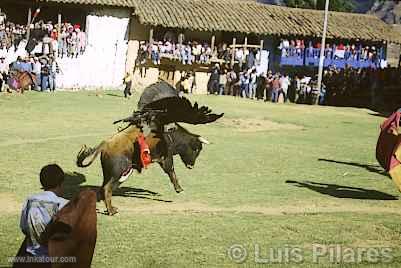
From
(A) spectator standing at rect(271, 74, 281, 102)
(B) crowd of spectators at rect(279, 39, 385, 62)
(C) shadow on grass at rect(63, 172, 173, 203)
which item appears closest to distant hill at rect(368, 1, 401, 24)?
(B) crowd of spectators at rect(279, 39, 385, 62)

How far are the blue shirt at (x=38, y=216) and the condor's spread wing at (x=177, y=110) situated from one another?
4.63m

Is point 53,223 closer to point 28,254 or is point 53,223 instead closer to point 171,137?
point 28,254

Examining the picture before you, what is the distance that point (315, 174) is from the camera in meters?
14.8

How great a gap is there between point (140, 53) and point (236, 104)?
667 centimetres

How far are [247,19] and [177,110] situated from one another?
27.0m

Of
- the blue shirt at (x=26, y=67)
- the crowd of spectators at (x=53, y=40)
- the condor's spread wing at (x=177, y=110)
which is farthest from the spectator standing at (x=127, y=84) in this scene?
the condor's spread wing at (x=177, y=110)

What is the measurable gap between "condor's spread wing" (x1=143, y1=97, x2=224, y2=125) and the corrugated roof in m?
21.5

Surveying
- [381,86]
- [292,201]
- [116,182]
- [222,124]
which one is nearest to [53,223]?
[116,182]

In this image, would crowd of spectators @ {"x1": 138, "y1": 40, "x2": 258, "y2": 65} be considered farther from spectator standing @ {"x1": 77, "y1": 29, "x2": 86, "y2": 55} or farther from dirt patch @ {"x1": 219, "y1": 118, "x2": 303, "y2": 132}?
dirt patch @ {"x1": 219, "y1": 118, "x2": 303, "y2": 132}

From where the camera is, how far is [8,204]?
10445 millimetres

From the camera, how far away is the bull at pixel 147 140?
33.2 ft

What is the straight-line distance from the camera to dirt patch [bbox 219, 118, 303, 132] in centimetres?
2234

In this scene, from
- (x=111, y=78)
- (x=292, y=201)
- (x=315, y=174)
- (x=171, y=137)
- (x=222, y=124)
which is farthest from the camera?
(x=111, y=78)

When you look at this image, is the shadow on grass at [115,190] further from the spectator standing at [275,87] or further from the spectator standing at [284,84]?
the spectator standing at [284,84]
